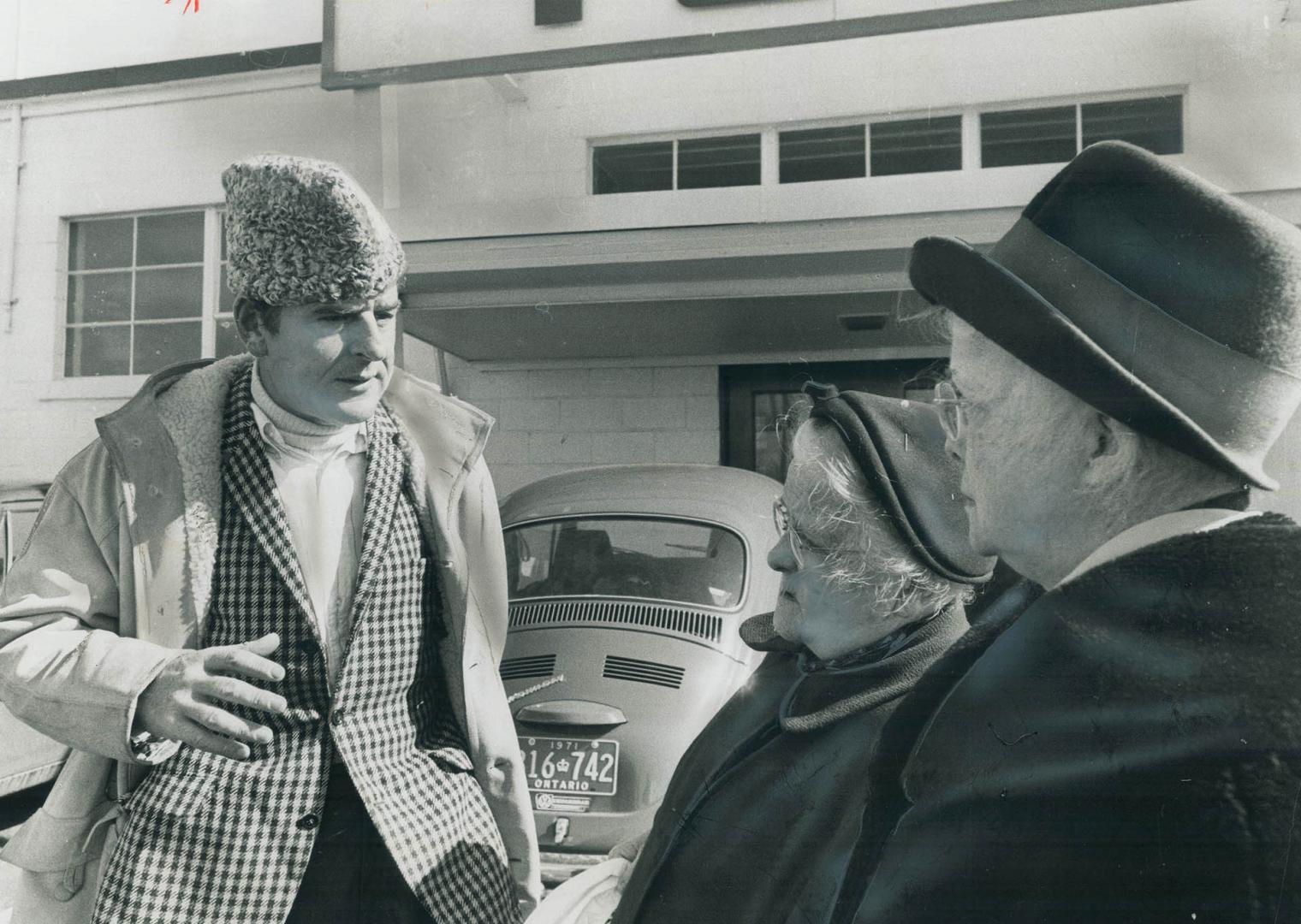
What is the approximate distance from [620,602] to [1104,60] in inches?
66.9

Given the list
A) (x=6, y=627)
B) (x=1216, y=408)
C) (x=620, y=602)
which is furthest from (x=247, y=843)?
(x=620, y=602)

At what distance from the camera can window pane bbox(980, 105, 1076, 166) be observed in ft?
5.51

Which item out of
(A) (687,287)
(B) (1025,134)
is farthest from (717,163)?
(B) (1025,134)

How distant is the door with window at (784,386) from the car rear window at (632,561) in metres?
0.54

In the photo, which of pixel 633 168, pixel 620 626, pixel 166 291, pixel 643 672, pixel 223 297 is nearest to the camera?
pixel 166 291

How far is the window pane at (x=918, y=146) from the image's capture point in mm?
1721

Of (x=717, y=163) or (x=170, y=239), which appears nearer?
(x=170, y=239)

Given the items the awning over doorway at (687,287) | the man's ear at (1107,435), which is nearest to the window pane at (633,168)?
the awning over doorway at (687,287)

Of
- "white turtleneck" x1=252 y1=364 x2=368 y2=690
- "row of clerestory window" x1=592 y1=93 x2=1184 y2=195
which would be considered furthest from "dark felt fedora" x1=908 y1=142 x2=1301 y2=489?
"row of clerestory window" x1=592 y1=93 x2=1184 y2=195

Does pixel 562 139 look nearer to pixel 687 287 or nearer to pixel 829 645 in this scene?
pixel 687 287

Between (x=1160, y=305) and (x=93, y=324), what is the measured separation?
165 cm

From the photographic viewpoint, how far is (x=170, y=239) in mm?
1613

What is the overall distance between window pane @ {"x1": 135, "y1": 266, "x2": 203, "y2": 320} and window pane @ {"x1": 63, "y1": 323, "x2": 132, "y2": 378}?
2.0 inches

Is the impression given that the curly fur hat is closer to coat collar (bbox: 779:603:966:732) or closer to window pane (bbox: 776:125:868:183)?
coat collar (bbox: 779:603:966:732)
